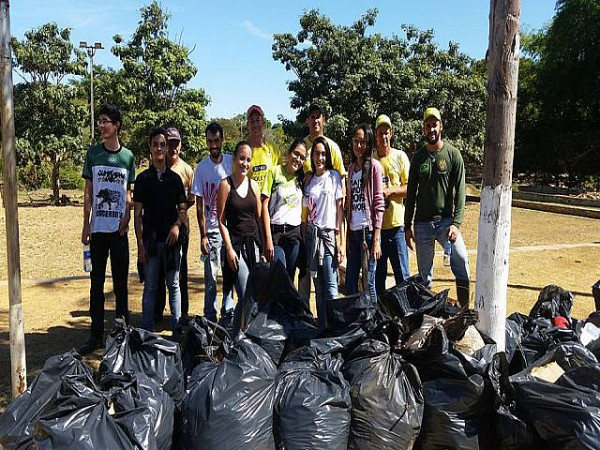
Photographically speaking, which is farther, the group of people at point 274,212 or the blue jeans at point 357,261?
the blue jeans at point 357,261

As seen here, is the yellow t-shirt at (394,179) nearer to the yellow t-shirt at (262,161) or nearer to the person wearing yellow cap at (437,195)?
the person wearing yellow cap at (437,195)

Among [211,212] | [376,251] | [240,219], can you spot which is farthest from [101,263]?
[376,251]

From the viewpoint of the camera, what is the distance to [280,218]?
4262 mm

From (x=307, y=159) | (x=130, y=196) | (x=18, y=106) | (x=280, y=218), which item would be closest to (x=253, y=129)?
(x=307, y=159)

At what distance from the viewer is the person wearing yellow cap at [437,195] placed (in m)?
4.27

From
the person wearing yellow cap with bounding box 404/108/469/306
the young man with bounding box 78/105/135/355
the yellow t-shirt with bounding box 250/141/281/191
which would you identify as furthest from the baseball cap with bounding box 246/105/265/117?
the person wearing yellow cap with bounding box 404/108/469/306

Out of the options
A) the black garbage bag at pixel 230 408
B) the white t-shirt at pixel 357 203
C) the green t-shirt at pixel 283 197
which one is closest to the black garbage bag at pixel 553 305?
the white t-shirt at pixel 357 203

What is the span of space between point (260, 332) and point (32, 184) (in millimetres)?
22116

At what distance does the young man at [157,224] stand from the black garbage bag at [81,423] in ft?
6.32

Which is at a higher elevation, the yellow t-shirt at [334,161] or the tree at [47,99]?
the tree at [47,99]

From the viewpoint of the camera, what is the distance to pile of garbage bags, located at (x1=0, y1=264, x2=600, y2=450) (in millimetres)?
2426

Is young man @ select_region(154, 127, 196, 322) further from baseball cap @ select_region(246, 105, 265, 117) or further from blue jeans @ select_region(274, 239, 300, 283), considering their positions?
blue jeans @ select_region(274, 239, 300, 283)

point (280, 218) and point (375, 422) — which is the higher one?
point (280, 218)

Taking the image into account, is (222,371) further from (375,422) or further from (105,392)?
(375,422)
